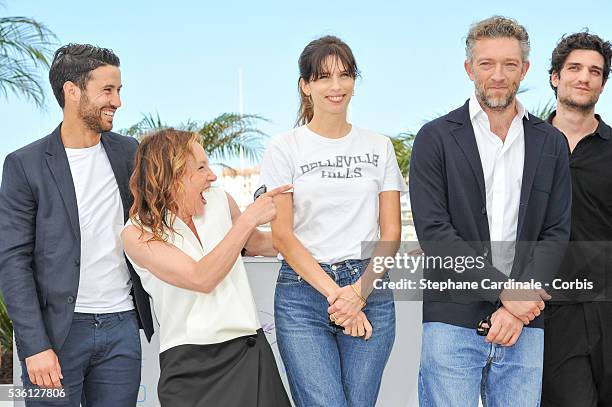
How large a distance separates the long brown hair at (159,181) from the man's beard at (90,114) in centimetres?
41

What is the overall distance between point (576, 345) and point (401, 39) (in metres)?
15.3

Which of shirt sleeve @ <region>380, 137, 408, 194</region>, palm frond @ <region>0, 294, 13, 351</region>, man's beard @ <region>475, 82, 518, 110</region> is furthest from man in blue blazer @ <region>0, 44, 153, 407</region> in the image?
palm frond @ <region>0, 294, 13, 351</region>

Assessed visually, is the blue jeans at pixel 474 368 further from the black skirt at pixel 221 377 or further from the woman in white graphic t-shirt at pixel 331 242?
the black skirt at pixel 221 377

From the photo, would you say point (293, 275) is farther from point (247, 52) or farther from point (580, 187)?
point (247, 52)

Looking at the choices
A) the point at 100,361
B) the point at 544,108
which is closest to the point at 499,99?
the point at 100,361

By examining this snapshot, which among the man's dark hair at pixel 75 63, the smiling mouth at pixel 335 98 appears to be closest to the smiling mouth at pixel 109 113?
the man's dark hair at pixel 75 63

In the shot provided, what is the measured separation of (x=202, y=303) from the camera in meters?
2.69

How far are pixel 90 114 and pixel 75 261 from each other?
57 cm

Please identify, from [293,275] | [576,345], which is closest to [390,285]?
[293,275]

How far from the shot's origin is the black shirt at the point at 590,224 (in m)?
3.12

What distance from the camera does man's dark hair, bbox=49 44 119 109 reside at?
3.12m

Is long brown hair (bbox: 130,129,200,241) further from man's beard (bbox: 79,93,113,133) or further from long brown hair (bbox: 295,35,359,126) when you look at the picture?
long brown hair (bbox: 295,35,359,126)

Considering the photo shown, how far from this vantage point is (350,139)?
3.02 meters

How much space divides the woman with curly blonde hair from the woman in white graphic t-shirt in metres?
0.18
